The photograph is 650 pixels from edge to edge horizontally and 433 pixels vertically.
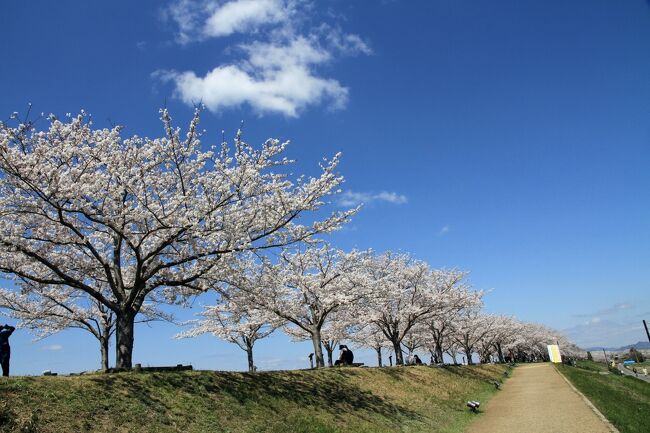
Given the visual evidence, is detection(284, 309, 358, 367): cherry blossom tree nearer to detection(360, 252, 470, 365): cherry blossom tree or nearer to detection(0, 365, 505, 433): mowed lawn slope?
detection(360, 252, 470, 365): cherry blossom tree

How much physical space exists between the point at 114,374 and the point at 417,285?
30.3 m

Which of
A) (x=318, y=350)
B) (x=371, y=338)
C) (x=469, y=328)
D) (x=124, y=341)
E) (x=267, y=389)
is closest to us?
(x=124, y=341)

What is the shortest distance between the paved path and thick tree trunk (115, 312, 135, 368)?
1299 cm

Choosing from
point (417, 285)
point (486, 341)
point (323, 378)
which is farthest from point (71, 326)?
point (486, 341)

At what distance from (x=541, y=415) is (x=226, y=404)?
44.8 ft

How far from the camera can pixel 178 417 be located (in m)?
11.3

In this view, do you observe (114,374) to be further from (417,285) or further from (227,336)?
(417,285)

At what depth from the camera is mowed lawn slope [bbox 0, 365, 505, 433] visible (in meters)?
9.72

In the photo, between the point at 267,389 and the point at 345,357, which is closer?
the point at 267,389

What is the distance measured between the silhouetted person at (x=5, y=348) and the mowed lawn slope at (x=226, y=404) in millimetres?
2989

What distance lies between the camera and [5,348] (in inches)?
513

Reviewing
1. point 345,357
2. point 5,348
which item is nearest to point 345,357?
point 345,357

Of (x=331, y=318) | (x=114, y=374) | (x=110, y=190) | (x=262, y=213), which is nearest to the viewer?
(x=114, y=374)

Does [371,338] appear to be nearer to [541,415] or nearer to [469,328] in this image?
[469,328]
